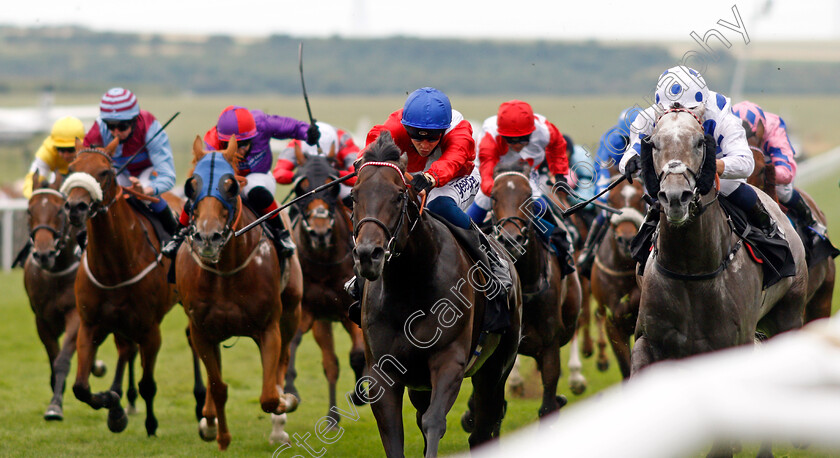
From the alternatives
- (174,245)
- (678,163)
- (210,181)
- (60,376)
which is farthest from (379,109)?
(678,163)

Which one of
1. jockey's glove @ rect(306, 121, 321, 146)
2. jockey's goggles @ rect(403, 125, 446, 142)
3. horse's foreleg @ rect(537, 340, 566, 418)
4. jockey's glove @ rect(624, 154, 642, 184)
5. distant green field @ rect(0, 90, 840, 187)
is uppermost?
jockey's goggles @ rect(403, 125, 446, 142)

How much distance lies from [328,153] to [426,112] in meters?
4.22

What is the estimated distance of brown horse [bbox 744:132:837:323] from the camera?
7295 mm

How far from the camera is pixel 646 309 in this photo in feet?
18.1

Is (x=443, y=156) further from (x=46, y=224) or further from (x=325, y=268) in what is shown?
(x=46, y=224)

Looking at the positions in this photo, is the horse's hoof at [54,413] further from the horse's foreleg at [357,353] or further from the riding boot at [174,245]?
the horse's foreleg at [357,353]

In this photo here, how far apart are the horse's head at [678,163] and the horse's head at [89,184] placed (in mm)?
3734

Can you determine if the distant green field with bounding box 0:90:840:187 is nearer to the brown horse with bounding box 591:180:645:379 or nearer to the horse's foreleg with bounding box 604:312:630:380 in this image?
the brown horse with bounding box 591:180:645:379

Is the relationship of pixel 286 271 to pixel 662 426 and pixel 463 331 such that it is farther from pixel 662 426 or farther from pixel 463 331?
pixel 662 426

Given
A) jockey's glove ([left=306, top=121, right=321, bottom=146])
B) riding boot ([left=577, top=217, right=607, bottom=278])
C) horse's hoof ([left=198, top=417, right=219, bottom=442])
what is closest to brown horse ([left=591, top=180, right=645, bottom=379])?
riding boot ([left=577, top=217, right=607, bottom=278])

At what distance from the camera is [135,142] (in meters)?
8.23

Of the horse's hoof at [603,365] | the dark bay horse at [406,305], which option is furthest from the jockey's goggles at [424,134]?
the horse's hoof at [603,365]

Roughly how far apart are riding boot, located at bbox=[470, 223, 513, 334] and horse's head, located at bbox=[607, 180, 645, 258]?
2381mm

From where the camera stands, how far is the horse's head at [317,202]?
8.44m
